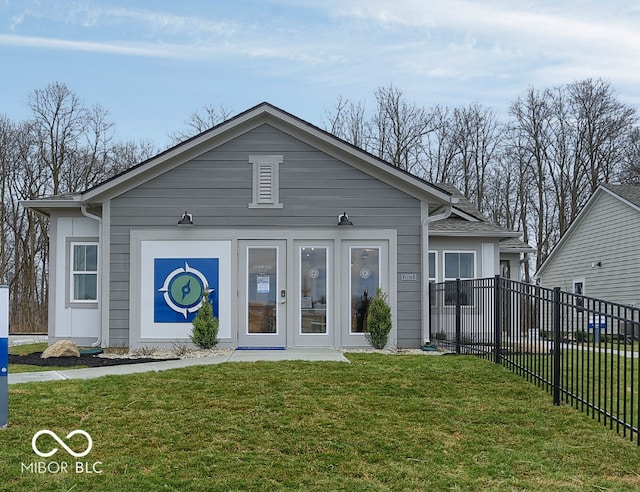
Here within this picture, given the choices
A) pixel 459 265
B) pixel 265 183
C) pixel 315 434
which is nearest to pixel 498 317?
pixel 315 434

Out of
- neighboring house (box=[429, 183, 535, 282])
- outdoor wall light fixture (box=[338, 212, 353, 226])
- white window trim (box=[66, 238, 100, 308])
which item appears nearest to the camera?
outdoor wall light fixture (box=[338, 212, 353, 226])

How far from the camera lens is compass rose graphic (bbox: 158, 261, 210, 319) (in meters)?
13.8

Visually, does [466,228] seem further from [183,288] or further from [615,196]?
[615,196]

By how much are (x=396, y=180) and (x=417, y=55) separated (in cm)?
1092

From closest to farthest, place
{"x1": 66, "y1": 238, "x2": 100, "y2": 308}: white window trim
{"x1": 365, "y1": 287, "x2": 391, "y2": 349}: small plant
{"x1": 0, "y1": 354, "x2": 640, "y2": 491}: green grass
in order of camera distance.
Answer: {"x1": 0, "y1": 354, "x2": 640, "y2": 491}: green grass, {"x1": 365, "y1": 287, "x2": 391, "y2": 349}: small plant, {"x1": 66, "y1": 238, "x2": 100, "y2": 308}: white window trim

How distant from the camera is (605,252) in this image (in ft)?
82.1

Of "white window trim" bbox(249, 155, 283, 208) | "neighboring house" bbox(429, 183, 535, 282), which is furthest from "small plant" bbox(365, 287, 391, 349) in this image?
"neighboring house" bbox(429, 183, 535, 282)

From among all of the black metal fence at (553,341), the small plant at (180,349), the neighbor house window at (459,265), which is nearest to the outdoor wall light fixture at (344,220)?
the black metal fence at (553,341)

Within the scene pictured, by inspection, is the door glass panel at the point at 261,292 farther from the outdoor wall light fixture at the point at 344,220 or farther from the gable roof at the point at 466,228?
the gable roof at the point at 466,228

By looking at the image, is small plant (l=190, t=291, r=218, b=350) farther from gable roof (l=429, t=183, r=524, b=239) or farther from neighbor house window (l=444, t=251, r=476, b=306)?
neighbor house window (l=444, t=251, r=476, b=306)

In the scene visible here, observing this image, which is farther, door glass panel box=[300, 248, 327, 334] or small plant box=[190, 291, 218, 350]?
door glass panel box=[300, 248, 327, 334]

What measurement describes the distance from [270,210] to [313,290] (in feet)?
5.91

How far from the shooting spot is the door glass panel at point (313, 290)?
1389cm

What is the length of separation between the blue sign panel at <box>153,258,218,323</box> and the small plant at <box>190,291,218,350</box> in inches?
14.7
